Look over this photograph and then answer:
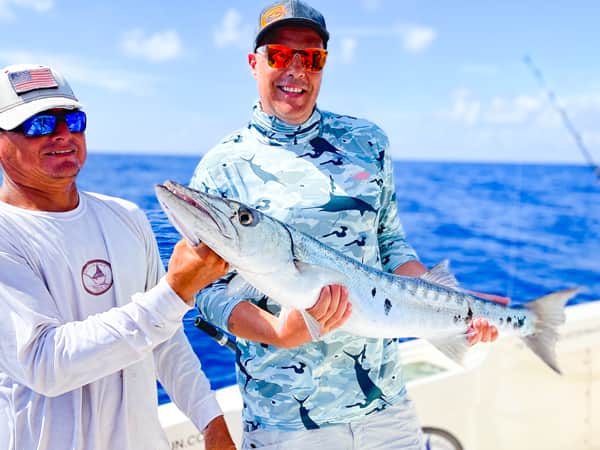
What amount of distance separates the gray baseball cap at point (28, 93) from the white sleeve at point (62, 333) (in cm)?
44

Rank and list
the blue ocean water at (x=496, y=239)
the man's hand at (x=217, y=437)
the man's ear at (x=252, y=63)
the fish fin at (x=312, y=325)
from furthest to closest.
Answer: the blue ocean water at (x=496, y=239), the man's ear at (x=252, y=63), the man's hand at (x=217, y=437), the fish fin at (x=312, y=325)

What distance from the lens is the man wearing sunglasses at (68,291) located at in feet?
5.43

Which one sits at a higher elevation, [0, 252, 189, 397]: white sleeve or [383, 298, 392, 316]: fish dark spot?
[383, 298, 392, 316]: fish dark spot

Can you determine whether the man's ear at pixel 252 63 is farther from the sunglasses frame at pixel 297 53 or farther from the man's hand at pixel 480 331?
the man's hand at pixel 480 331

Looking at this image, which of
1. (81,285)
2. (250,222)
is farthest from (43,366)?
(250,222)

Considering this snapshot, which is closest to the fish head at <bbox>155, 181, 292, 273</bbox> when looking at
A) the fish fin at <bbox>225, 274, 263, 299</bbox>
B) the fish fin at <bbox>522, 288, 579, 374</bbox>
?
the fish fin at <bbox>225, 274, 263, 299</bbox>

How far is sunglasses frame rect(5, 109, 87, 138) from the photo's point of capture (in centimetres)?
180

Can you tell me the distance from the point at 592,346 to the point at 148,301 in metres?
3.96

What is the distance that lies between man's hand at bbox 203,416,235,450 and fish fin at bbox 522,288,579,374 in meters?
1.60

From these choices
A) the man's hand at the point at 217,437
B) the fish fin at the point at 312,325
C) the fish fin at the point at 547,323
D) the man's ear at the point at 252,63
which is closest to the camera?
the fish fin at the point at 312,325

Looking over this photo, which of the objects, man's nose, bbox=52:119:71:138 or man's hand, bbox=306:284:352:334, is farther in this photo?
man's hand, bbox=306:284:352:334

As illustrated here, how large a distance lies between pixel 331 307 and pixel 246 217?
1.58ft

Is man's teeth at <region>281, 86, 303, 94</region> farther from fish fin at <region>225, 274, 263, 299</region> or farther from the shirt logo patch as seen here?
the shirt logo patch

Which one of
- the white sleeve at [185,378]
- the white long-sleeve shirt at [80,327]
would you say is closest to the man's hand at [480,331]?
the white sleeve at [185,378]
